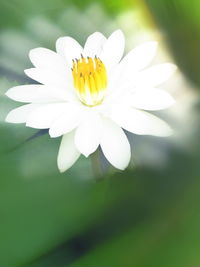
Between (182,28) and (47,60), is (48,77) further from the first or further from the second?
(182,28)

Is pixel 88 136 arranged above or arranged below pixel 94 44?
below

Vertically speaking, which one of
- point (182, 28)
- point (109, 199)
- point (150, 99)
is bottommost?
point (109, 199)

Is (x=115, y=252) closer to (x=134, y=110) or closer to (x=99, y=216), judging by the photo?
(x=99, y=216)

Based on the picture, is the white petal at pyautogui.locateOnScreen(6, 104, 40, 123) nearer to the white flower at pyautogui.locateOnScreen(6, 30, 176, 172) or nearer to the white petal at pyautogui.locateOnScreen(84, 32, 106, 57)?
the white flower at pyautogui.locateOnScreen(6, 30, 176, 172)

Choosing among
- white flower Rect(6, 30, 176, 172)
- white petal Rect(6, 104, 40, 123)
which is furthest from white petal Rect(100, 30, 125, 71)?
white petal Rect(6, 104, 40, 123)

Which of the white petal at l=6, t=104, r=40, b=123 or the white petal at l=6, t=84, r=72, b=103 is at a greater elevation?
the white petal at l=6, t=84, r=72, b=103

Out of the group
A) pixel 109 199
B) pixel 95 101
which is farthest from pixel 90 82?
pixel 109 199

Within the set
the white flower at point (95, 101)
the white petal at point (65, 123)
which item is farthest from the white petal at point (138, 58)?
the white petal at point (65, 123)
